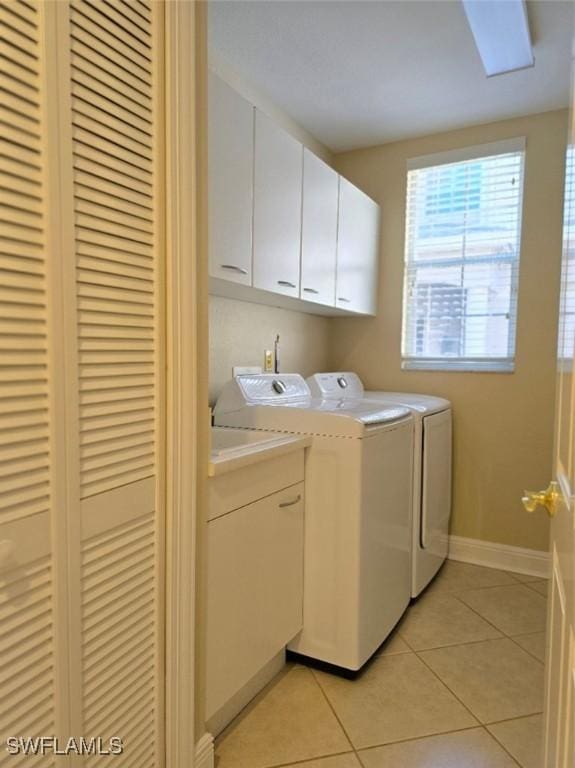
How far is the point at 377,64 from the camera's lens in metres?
2.12

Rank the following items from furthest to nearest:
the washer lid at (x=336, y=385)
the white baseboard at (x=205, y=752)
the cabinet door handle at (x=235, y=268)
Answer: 1. the washer lid at (x=336, y=385)
2. the cabinet door handle at (x=235, y=268)
3. the white baseboard at (x=205, y=752)

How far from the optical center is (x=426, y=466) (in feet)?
7.71

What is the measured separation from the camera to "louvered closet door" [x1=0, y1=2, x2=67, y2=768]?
2.54ft

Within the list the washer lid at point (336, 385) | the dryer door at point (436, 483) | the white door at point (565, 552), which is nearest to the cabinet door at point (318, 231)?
the washer lid at point (336, 385)

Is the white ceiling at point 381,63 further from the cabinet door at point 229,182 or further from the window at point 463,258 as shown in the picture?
the cabinet door at point 229,182

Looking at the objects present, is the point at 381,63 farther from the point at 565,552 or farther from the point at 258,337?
the point at 565,552

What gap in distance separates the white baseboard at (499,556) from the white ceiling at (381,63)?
2.44 metres

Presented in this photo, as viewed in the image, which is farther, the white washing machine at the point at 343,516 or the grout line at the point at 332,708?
the white washing machine at the point at 343,516

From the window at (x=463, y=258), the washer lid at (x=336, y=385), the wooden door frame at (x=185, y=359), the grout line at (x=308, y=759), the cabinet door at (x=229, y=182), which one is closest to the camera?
the wooden door frame at (x=185, y=359)

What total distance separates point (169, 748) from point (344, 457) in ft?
3.23

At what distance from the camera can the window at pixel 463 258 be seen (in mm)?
2723

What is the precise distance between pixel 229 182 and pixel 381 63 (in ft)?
3.45

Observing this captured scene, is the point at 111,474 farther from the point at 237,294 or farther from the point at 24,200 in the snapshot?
the point at 237,294

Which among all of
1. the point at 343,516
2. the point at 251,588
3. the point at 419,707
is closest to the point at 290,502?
the point at 343,516
